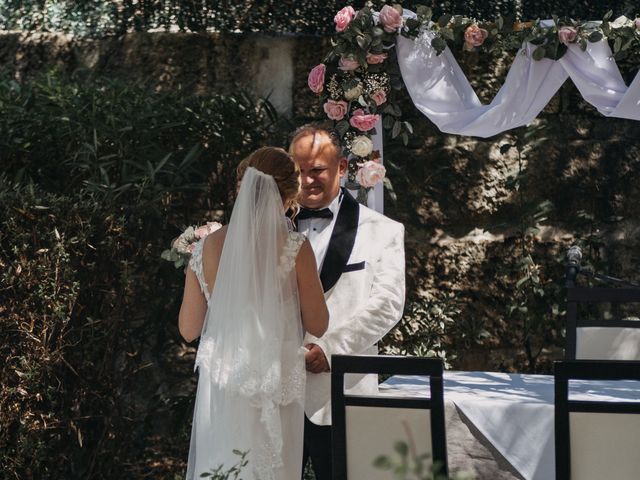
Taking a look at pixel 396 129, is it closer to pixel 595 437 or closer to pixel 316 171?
pixel 316 171

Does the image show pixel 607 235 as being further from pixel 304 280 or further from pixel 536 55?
pixel 304 280

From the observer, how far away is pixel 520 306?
612 centimetres

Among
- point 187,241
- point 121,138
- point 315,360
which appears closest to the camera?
point 315,360

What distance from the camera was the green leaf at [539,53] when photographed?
4656mm

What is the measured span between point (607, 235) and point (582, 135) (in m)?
0.62

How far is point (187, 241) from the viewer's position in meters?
4.28

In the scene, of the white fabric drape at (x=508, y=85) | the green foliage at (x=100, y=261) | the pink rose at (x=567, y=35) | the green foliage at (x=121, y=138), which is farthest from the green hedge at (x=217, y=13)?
the pink rose at (x=567, y=35)

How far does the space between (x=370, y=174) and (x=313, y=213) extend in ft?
1.86

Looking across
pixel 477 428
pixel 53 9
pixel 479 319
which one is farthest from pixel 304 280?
pixel 53 9

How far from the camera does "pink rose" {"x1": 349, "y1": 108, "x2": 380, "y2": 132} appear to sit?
467cm

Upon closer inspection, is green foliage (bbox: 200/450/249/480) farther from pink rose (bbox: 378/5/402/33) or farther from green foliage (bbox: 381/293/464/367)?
green foliage (bbox: 381/293/464/367)

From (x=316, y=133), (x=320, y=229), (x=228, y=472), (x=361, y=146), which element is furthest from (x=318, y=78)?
(x=228, y=472)

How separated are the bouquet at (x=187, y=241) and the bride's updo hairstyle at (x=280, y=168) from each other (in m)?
0.55

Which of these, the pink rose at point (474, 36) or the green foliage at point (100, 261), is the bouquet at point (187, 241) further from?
the pink rose at point (474, 36)
